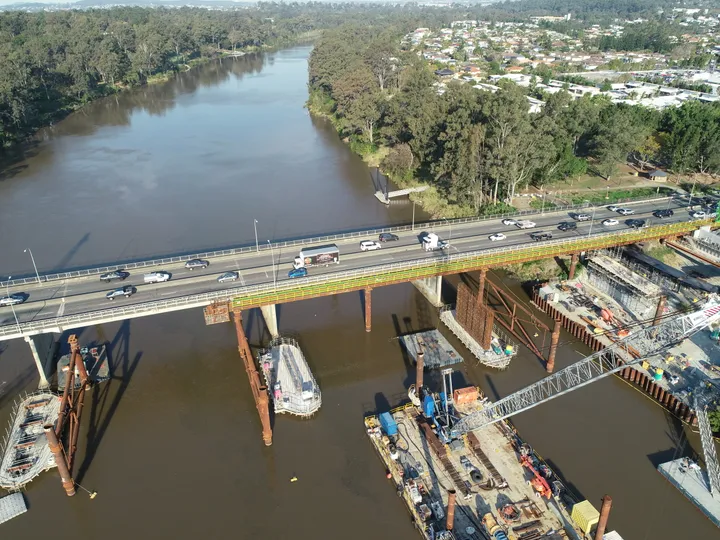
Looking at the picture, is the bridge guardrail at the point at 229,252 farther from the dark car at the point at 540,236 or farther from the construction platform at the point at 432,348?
the construction platform at the point at 432,348

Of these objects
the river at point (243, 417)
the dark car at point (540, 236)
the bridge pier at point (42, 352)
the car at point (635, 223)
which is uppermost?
the dark car at point (540, 236)

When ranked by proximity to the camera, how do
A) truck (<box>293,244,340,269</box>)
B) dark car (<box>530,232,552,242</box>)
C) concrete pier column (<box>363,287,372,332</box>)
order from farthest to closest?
dark car (<box>530,232,552,242</box>) → concrete pier column (<box>363,287,372,332</box>) → truck (<box>293,244,340,269</box>)

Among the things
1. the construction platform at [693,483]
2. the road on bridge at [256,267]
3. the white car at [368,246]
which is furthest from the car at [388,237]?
the construction platform at [693,483]

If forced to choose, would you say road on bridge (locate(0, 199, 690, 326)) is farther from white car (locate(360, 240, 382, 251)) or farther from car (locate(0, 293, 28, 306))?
white car (locate(360, 240, 382, 251))

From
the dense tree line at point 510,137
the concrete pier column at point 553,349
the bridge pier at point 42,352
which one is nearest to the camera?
the bridge pier at point 42,352

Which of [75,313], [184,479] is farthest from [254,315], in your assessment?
[184,479]

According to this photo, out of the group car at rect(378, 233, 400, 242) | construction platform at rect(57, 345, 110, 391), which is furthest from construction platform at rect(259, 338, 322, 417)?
car at rect(378, 233, 400, 242)

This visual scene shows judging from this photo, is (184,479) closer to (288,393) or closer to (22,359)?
(288,393)
